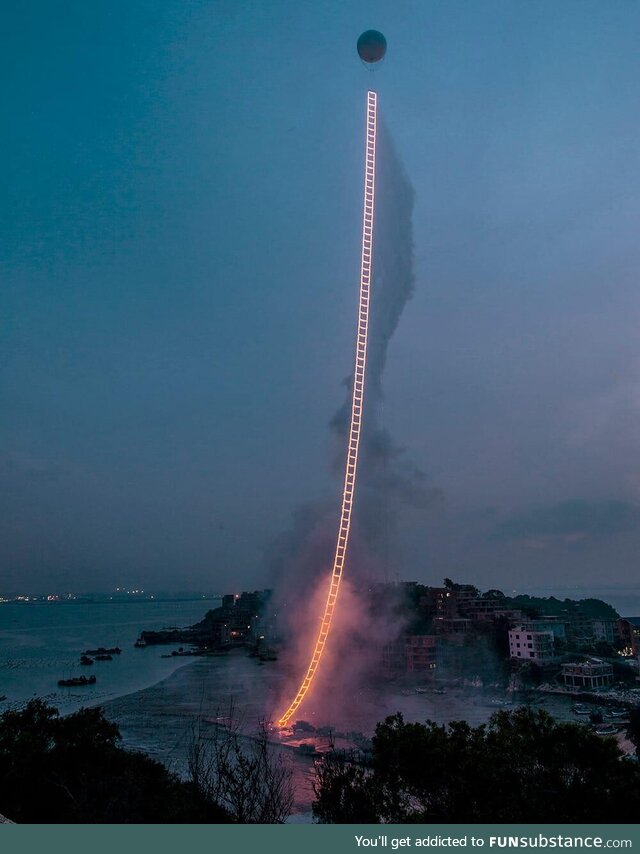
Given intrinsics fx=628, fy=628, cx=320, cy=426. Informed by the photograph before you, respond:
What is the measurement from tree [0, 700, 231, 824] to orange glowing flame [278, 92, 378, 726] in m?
12.8

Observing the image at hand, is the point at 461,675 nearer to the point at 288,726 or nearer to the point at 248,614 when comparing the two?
the point at 288,726

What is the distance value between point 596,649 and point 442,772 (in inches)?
1285

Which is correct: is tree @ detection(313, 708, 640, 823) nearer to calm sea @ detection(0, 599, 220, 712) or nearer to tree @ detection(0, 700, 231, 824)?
tree @ detection(0, 700, 231, 824)

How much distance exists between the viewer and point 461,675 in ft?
108

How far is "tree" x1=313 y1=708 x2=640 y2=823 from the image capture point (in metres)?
7.90

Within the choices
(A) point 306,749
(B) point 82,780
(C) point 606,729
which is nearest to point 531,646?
(C) point 606,729

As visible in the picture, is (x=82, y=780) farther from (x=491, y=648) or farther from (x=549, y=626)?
(x=549, y=626)

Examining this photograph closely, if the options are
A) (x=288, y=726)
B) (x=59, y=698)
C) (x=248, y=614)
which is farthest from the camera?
(x=248, y=614)

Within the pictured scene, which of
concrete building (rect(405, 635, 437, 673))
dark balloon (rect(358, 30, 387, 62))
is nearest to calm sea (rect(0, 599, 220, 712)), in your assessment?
concrete building (rect(405, 635, 437, 673))

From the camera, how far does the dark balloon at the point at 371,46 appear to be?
67.2 ft

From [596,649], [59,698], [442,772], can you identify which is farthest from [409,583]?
[442,772]

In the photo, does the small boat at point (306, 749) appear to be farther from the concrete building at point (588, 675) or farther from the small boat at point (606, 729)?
the concrete building at point (588, 675)

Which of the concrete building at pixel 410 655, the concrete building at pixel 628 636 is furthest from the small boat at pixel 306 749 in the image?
the concrete building at pixel 628 636

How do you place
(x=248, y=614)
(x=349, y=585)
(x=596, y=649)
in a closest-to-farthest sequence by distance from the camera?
1. (x=349, y=585)
2. (x=596, y=649)
3. (x=248, y=614)
